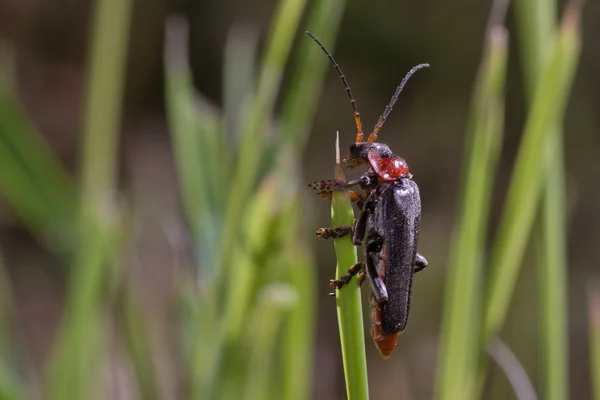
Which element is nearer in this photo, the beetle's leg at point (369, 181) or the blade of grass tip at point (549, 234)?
the blade of grass tip at point (549, 234)

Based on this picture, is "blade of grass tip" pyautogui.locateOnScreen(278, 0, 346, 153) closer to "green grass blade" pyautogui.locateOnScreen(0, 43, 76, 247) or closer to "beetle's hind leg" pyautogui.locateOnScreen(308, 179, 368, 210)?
"beetle's hind leg" pyautogui.locateOnScreen(308, 179, 368, 210)

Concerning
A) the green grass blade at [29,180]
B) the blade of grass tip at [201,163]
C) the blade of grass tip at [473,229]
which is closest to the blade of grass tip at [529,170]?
the blade of grass tip at [473,229]

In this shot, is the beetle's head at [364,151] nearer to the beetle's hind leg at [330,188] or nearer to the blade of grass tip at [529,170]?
the beetle's hind leg at [330,188]

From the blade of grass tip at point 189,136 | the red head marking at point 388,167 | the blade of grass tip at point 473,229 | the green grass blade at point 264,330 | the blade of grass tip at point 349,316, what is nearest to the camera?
the blade of grass tip at point 349,316

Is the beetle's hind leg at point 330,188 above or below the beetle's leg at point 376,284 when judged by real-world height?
above

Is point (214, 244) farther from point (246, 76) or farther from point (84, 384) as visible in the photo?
point (246, 76)

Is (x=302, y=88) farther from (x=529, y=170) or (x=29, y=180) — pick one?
(x=29, y=180)

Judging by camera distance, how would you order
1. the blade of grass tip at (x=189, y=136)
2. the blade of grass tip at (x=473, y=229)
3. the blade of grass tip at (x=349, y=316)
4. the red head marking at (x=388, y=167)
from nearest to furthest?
the blade of grass tip at (x=349, y=316) → the blade of grass tip at (x=473, y=229) → the red head marking at (x=388, y=167) → the blade of grass tip at (x=189, y=136)

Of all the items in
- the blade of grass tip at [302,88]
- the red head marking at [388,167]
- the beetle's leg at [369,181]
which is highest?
the blade of grass tip at [302,88]
